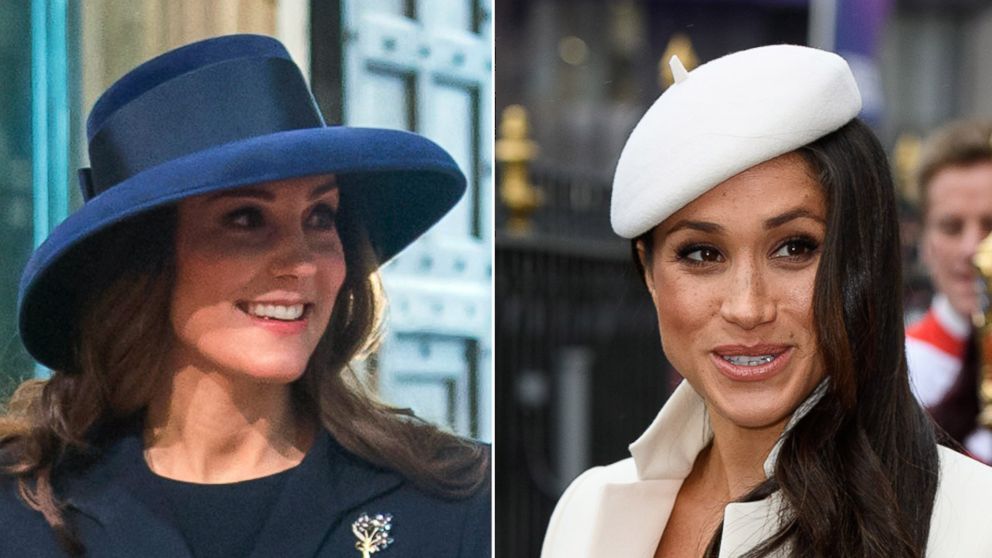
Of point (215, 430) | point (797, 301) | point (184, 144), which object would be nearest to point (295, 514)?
point (215, 430)

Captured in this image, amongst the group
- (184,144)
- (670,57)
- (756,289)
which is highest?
(670,57)

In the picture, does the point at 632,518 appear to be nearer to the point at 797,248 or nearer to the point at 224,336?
the point at 797,248

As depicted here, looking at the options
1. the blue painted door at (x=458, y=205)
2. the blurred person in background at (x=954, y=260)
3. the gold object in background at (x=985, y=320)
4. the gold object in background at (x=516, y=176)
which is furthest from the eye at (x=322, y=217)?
the gold object in background at (x=516, y=176)

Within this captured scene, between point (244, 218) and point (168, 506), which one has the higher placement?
point (244, 218)

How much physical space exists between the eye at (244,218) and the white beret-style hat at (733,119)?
1.85 feet

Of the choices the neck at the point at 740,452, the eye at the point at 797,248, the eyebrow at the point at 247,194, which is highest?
the eyebrow at the point at 247,194

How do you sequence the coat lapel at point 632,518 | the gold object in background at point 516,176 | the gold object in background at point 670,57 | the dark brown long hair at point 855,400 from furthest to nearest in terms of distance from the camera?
1. the gold object in background at point 516,176
2. the gold object in background at point 670,57
3. the coat lapel at point 632,518
4. the dark brown long hair at point 855,400

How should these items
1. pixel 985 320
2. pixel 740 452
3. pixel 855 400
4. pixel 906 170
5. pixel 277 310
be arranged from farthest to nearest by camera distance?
1. pixel 906 170
2. pixel 985 320
3. pixel 740 452
4. pixel 277 310
5. pixel 855 400

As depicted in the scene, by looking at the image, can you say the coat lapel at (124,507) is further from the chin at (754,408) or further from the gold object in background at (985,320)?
the gold object in background at (985,320)

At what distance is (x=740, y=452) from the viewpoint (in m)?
2.71

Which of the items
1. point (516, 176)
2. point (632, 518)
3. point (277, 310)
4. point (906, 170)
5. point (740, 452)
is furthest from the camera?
point (906, 170)

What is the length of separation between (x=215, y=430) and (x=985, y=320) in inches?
100

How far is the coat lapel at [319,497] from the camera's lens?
2.54 metres

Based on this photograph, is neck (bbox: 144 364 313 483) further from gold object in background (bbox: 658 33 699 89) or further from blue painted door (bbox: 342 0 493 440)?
gold object in background (bbox: 658 33 699 89)
